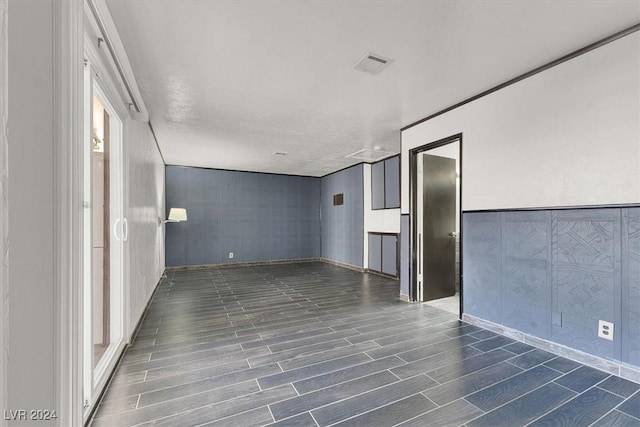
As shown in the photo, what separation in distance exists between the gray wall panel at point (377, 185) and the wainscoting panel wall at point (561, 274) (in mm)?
3100

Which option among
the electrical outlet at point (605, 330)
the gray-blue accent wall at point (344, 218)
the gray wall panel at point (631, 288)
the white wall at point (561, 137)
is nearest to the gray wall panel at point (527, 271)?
the white wall at point (561, 137)

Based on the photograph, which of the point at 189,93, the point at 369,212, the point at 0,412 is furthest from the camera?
the point at 369,212

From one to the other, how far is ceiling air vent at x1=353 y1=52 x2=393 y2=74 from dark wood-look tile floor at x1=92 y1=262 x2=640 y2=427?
2504 mm

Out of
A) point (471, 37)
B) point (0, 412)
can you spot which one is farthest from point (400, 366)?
point (471, 37)

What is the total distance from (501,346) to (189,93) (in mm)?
3984

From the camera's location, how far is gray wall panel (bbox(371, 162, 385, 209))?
611 centimetres

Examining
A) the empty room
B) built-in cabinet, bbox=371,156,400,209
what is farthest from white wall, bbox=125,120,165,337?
built-in cabinet, bbox=371,156,400,209

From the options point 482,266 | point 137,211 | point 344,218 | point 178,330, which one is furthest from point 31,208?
point 344,218

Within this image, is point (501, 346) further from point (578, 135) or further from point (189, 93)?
point (189, 93)

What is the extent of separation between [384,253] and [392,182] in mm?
1549

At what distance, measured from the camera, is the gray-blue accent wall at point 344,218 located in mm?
6684

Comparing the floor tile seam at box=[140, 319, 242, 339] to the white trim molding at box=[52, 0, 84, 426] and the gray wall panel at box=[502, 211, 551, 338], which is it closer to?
the white trim molding at box=[52, 0, 84, 426]

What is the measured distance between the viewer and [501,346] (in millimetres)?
2494

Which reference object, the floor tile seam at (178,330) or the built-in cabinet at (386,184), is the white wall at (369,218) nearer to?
the built-in cabinet at (386,184)
